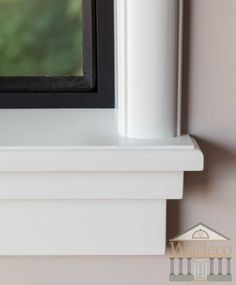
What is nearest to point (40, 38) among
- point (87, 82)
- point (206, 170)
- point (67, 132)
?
point (87, 82)

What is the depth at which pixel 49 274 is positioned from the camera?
68 cm

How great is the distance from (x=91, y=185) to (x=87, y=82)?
23 cm

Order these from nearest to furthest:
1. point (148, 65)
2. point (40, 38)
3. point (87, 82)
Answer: point (148, 65) < point (87, 82) < point (40, 38)

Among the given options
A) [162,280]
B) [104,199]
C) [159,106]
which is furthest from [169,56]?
[162,280]

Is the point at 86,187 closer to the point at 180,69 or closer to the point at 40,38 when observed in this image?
the point at 180,69

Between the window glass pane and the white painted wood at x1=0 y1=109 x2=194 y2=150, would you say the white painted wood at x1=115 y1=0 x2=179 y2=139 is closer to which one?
the white painted wood at x1=0 y1=109 x2=194 y2=150

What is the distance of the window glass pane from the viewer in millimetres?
852

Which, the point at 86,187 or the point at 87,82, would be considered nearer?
the point at 86,187

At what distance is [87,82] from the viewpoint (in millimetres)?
773

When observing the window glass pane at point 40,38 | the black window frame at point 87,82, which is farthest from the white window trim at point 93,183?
the window glass pane at point 40,38

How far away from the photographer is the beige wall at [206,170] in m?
0.62

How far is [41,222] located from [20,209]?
0.03m

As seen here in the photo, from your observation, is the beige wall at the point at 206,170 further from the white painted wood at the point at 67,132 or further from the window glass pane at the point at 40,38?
the window glass pane at the point at 40,38

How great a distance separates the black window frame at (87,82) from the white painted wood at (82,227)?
0.20 metres
